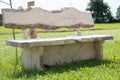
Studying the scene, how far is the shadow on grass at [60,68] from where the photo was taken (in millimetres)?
5816

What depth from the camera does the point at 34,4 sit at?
7.47m

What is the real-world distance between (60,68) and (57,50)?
0.51 m

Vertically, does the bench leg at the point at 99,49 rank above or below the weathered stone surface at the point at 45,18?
below

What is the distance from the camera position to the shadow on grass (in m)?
5.82

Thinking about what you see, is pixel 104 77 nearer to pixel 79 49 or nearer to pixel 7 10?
pixel 79 49

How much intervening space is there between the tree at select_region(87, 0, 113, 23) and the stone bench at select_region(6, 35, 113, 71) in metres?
69.9

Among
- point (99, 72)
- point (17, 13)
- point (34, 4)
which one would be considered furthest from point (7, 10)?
point (99, 72)

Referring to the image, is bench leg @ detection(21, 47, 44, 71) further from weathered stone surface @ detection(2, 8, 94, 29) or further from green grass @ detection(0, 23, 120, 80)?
weathered stone surface @ detection(2, 8, 94, 29)

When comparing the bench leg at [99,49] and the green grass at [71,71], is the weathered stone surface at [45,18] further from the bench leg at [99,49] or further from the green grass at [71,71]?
the green grass at [71,71]

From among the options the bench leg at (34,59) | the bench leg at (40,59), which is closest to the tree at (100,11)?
the bench leg at (34,59)

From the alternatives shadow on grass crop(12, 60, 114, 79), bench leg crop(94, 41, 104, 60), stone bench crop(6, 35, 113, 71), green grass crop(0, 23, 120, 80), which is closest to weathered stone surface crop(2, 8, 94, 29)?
stone bench crop(6, 35, 113, 71)

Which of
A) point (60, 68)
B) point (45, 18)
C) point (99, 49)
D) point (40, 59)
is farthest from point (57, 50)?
point (99, 49)

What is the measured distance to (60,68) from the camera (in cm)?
637

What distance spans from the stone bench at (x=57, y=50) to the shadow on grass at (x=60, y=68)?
0.16 m
